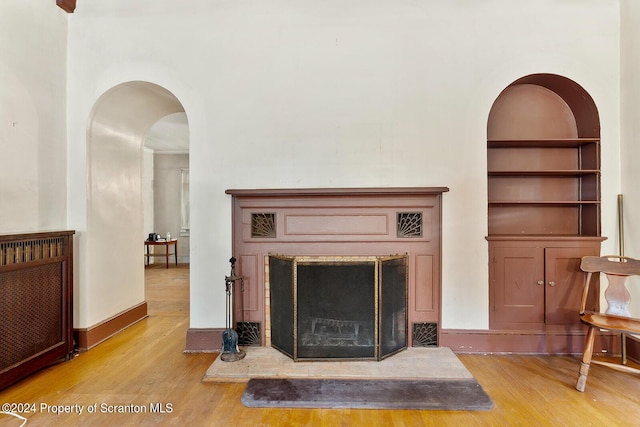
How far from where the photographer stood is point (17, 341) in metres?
2.20

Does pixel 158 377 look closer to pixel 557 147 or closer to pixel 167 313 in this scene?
pixel 167 313

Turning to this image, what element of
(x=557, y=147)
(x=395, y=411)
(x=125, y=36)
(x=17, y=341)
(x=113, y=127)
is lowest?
(x=395, y=411)

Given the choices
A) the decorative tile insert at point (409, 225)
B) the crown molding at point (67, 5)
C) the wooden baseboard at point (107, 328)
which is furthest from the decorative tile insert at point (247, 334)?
the crown molding at point (67, 5)

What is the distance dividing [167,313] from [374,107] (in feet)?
10.6

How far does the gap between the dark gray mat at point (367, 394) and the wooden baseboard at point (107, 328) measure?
166 centimetres

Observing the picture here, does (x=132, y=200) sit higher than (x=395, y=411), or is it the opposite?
(x=132, y=200)

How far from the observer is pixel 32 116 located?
2.48 metres

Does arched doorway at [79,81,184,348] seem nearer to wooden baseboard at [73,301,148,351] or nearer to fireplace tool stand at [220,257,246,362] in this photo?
wooden baseboard at [73,301,148,351]

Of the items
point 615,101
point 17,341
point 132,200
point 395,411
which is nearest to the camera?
point 395,411

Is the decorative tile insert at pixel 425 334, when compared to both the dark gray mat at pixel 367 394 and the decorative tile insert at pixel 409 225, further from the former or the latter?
the decorative tile insert at pixel 409 225

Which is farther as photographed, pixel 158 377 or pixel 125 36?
pixel 125 36

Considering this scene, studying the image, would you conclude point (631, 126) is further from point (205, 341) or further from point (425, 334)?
point (205, 341)

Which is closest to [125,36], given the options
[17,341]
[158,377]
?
[17,341]

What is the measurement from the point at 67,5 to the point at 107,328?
2.88m
